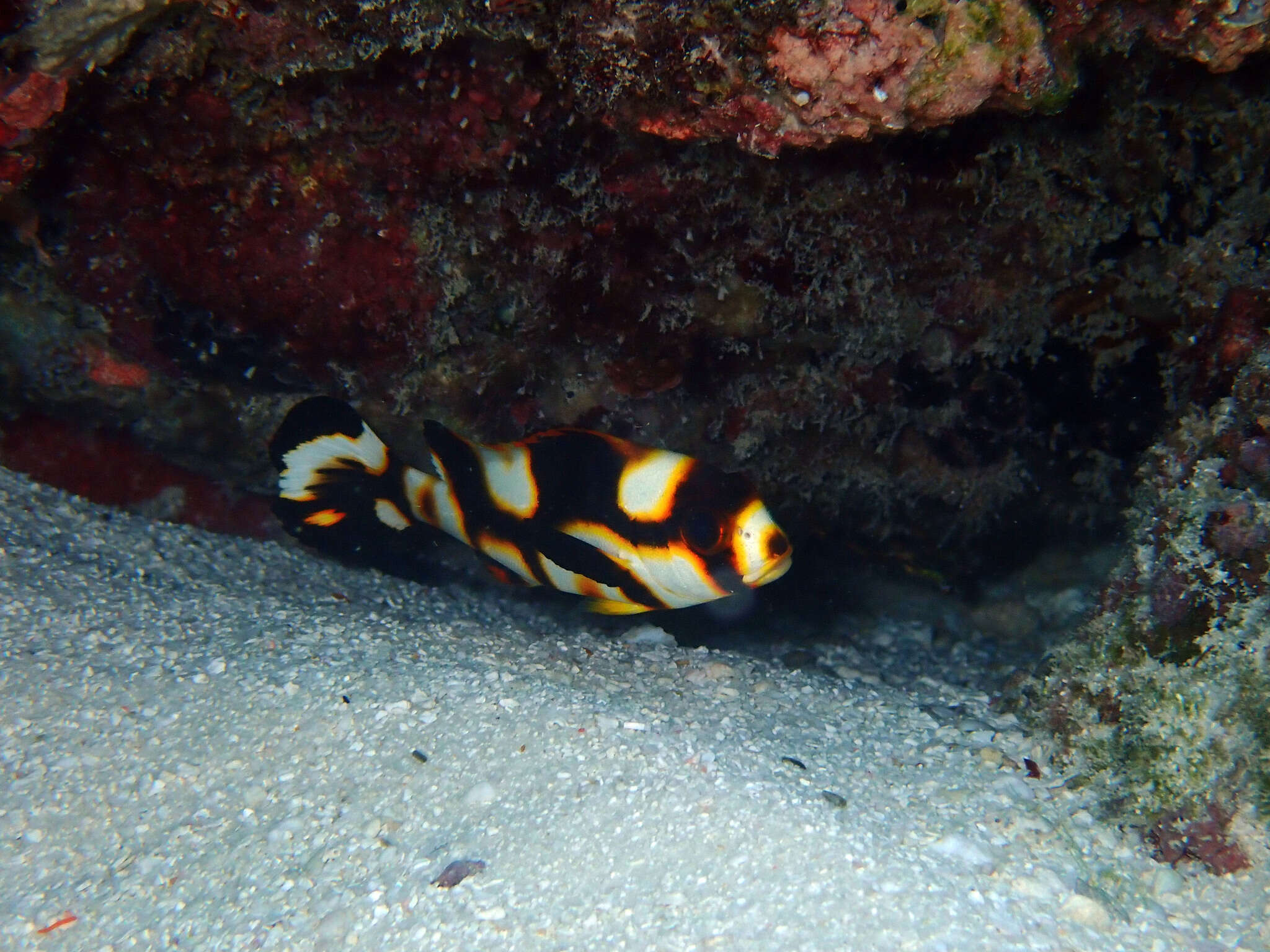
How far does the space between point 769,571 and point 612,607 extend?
80 cm

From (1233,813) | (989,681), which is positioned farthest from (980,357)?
(1233,813)

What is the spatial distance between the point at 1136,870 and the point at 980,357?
7.86 feet

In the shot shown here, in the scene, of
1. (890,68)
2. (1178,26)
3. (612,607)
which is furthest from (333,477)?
(1178,26)

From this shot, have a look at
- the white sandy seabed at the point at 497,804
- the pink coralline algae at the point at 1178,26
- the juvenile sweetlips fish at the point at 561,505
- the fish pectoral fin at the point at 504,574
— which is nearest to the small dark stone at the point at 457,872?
the white sandy seabed at the point at 497,804

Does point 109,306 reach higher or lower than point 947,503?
higher

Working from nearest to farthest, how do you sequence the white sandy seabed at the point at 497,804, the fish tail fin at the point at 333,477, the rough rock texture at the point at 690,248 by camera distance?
the white sandy seabed at the point at 497,804 → the rough rock texture at the point at 690,248 → the fish tail fin at the point at 333,477

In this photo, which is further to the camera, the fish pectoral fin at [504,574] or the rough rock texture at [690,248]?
the fish pectoral fin at [504,574]

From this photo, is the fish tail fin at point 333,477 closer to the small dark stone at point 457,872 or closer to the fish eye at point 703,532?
the fish eye at point 703,532

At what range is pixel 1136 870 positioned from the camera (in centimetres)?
220

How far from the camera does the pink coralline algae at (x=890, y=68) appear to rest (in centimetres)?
218

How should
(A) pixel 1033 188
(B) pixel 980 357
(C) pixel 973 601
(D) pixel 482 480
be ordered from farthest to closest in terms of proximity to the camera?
(C) pixel 973 601 → (B) pixel 980 357 → (D) pixel 482 480 → (A) pixel 1033 188

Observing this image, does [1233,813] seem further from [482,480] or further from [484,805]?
[482,480]

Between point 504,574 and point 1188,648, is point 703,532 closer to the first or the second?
point 504,574

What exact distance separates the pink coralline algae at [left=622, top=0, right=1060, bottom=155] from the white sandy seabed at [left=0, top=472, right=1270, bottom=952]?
84.8 inches
